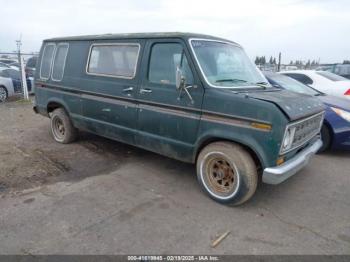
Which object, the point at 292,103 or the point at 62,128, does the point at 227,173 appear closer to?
the point at 292,103

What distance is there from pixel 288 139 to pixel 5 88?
11622mm

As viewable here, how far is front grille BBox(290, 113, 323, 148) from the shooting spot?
3658mm

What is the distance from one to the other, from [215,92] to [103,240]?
2.12m

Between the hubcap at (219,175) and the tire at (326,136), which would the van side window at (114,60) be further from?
the tire at (326,136)

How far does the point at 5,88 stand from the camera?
38.8 feet

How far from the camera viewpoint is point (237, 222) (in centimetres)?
351

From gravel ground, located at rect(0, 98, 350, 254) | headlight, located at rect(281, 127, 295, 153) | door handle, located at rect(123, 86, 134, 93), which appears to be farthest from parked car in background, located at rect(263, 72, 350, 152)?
door handle, located at rect(123, 86, 134, 93)

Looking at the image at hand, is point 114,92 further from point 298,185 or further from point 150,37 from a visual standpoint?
point 298,185

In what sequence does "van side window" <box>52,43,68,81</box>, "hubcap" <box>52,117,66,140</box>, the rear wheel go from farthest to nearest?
1. "hubcap" <box>52,117,66,140</box>
2. "van side window" <box>52,43,68,81</box>
3. the rear wheel

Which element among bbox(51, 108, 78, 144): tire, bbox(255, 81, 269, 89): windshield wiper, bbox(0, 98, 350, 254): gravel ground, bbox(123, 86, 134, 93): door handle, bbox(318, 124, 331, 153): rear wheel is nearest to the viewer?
bbox(0, 98, 350, 254): gravel ground

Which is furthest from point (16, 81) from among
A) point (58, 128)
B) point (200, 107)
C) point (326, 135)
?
point (326, 135)

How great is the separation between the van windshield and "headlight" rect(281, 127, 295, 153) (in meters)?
0.97

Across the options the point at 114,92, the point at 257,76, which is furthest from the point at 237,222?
the point at 114,92

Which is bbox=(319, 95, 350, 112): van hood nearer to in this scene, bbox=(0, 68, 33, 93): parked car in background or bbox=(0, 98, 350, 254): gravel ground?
bbox=(0, 98, 350, 254): gravel ground
